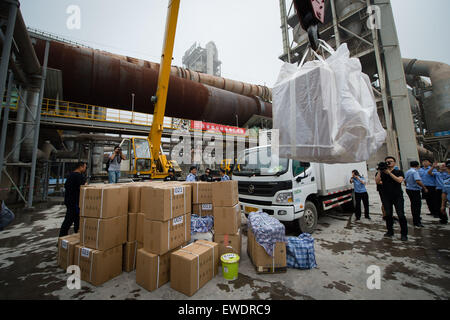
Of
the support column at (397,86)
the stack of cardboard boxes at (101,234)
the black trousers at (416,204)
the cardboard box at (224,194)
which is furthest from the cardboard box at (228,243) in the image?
the support column at (397,86)

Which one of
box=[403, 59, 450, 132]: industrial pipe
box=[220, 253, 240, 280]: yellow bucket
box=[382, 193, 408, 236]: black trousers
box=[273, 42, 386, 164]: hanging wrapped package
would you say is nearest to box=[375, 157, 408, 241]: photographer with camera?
box=[382, 193, 408, 236]: black trousers

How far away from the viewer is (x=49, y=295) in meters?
2.18

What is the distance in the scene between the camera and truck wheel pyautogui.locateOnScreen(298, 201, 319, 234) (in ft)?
13.5

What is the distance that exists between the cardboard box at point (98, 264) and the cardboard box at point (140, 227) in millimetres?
314

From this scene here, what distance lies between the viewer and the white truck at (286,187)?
3867mm

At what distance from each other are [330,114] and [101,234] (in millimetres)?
3254

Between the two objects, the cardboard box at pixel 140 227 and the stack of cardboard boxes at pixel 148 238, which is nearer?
the stack of cardboard boxes at pixel 148 238

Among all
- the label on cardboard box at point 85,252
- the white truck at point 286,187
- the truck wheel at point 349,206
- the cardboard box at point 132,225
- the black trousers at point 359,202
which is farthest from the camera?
the truck wheel at point 349,206

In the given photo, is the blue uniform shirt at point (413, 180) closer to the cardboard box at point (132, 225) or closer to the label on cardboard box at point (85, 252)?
the cardboard box at point (132, 225)

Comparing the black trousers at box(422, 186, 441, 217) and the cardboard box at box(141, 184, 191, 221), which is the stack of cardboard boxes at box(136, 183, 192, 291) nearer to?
the cardboard box at box(141, 184, 191, 221)

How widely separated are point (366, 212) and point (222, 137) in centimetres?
1084

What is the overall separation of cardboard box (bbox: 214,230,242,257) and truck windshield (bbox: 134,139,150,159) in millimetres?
6900

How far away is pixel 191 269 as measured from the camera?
2.17m
